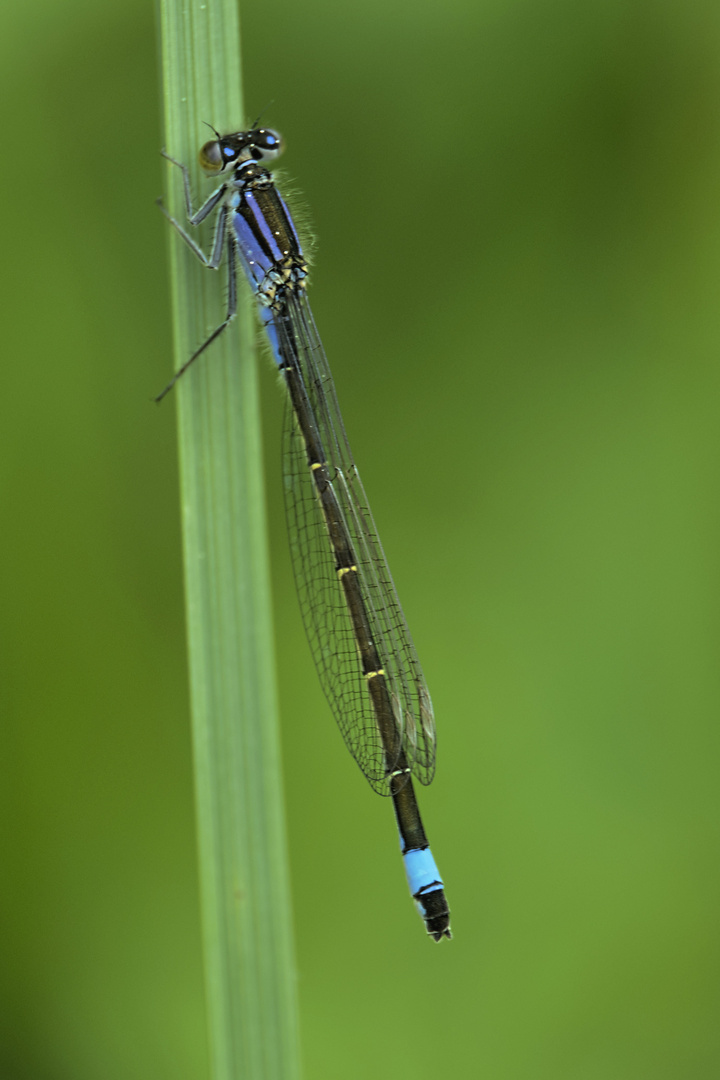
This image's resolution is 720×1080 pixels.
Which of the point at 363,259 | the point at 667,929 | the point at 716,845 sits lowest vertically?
the point at 667,929

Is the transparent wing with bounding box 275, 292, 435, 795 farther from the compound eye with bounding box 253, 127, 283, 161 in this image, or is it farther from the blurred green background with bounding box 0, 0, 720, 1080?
the compound eye with bounding box 253, 127, 283, 161

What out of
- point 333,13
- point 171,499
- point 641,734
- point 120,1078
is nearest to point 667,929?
point 641,734

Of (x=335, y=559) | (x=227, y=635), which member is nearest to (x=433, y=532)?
(x=335, y=559)

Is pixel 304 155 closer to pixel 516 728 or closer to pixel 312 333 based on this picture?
pixel 312 333

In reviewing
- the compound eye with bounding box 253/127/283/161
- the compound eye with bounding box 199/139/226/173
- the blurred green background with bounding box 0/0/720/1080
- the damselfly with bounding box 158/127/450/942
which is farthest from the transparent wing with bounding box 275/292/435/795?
the compound eye with bounding box 199/139/226/173

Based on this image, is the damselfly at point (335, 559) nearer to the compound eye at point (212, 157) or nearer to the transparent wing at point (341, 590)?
the transparent wing at point (341, 590)
